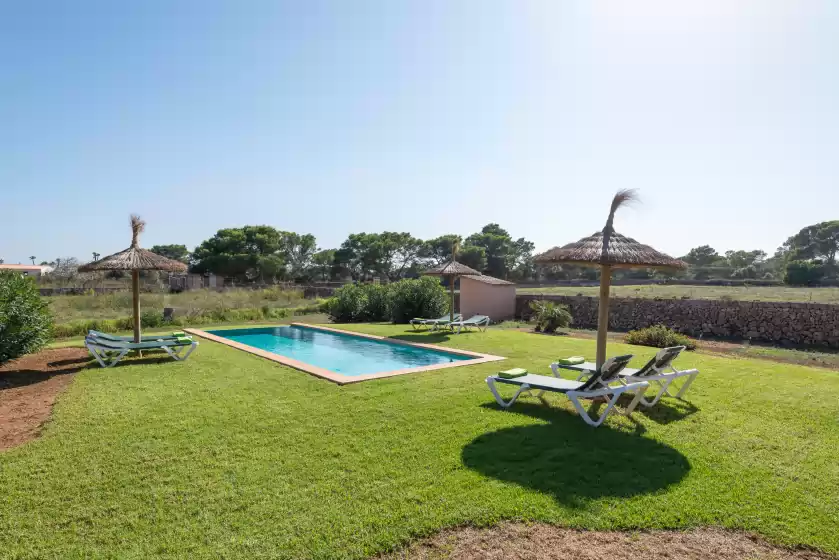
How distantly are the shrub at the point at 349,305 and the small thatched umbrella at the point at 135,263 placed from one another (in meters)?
9.15

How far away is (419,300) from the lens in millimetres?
16672

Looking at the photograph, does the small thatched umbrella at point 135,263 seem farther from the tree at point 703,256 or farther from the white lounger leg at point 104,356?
the tree at point 703,256

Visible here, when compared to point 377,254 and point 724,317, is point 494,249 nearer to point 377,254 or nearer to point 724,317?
point 377,254

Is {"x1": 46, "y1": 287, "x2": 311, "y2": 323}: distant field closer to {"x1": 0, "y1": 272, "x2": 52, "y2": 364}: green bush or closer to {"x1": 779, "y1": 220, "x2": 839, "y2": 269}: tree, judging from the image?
{"x1": 0, "y1": 272, "x2": 52, "y2": 364}: green bush

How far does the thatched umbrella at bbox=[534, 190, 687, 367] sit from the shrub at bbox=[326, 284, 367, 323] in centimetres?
1262

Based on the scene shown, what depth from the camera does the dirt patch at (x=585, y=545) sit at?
2631mm

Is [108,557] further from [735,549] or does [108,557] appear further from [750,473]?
[750,473]

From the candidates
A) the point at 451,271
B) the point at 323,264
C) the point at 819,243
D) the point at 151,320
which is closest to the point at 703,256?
the point at 819,243

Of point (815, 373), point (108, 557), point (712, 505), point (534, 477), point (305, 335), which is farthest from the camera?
point (305, 335)

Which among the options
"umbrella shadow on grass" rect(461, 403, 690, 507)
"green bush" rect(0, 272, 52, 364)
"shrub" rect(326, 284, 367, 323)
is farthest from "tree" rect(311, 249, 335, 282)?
"umbrella shadow on grass" rect(461, 403, 690, 507)

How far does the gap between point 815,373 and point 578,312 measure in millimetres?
10223

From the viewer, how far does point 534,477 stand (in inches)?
140

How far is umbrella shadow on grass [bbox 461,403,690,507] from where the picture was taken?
3404 millimetres

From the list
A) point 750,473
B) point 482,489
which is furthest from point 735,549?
point 482,489
